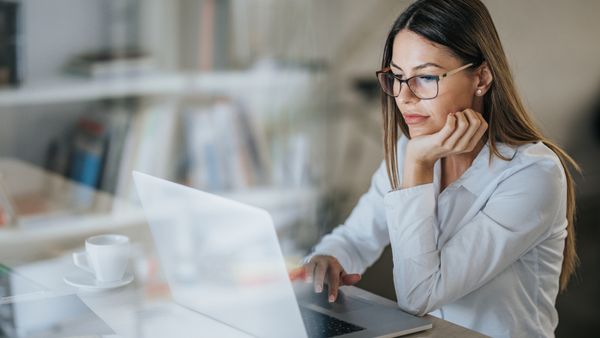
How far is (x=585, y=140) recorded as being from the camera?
12.8 feet

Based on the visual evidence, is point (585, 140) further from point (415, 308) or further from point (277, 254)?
point (277, 254)

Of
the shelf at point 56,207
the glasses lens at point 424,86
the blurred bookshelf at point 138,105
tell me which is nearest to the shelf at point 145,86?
the blurred bookshelf at point 138,105

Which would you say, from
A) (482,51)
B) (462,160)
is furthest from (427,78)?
A: (462,160)

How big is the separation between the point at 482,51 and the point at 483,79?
0.20 feet

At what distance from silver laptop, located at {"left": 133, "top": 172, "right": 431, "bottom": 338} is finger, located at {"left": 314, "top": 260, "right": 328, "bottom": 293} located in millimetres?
38

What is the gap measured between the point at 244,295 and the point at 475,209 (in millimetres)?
502

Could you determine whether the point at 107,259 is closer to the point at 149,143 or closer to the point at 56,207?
the point at 56,207

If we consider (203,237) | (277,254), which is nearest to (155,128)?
(203,237)

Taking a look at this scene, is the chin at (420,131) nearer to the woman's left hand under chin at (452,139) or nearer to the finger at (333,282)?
the woman's left hand under chin at (452,139)

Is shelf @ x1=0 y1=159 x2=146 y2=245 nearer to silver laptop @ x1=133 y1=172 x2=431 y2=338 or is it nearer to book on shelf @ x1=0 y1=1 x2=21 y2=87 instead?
book on shelf @ x1=0 y1=1 x2=21 y2=87

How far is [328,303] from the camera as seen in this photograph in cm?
152

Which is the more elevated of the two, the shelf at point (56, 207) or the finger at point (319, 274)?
the finger at point (319, 274)

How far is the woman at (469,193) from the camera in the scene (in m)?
1.51

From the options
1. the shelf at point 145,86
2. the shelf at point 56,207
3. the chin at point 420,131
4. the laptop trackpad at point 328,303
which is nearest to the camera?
the laptop trackpad at point 328,303
